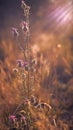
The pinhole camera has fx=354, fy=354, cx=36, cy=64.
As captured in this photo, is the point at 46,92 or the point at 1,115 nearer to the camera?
the point at 1,115

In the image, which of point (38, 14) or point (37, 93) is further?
point (38, 14)

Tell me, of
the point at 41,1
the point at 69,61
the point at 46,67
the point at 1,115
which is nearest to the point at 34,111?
the point at 1,115

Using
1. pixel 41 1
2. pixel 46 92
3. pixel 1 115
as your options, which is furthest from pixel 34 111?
pixel 41 1

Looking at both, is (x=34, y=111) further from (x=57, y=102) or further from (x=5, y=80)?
(x=5, y=80)

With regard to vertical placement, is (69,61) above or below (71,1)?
below

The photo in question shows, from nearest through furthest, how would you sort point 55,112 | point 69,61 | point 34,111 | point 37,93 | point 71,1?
point 34,111, point 55,112, point 37,93, point 69,61, point 71,1

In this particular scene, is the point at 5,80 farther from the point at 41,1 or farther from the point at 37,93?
the point at 41,1

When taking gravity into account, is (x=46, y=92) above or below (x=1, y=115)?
above

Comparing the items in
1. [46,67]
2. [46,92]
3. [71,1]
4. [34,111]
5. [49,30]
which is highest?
[71,1]

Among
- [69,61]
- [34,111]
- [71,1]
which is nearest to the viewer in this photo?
[34,111]
